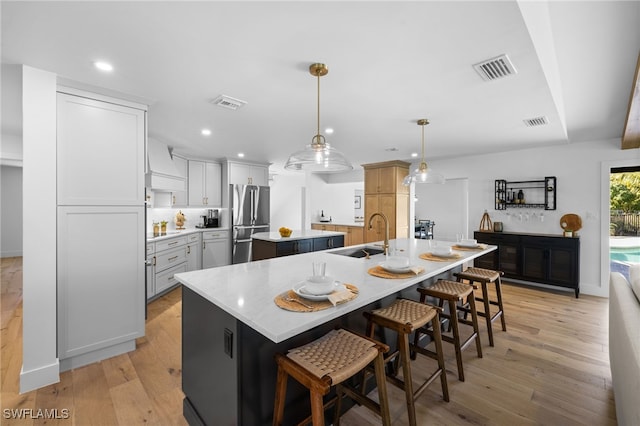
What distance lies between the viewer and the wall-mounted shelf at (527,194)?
4543mm

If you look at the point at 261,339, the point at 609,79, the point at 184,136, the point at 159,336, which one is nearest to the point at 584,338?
the point at 609,79

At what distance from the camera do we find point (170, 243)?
14.0 ft

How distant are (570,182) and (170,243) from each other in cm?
631

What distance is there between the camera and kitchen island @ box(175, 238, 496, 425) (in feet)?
4.02

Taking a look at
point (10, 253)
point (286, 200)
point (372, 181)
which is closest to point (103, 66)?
point (372, 181)

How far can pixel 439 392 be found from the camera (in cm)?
201

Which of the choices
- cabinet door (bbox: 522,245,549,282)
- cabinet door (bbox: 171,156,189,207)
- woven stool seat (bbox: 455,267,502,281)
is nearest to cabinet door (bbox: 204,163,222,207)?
cabinet door (bbox: 171,156,189,207)

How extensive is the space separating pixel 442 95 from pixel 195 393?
2.95 meters

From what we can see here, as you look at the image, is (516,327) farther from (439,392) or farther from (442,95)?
(442,95)

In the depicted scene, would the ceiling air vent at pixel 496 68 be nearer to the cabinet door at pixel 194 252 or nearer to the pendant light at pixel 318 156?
the pendant light at pixel 318 156

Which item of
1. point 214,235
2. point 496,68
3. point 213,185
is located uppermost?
point 496,68

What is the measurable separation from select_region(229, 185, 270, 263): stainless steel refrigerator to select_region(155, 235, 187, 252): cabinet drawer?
1215 mm

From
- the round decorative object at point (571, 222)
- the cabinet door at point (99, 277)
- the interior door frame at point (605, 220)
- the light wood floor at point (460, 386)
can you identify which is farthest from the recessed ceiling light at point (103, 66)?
the interior door frame at point (605, 220)

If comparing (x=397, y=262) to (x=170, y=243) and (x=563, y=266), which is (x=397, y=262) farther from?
(x=563, y=266)
